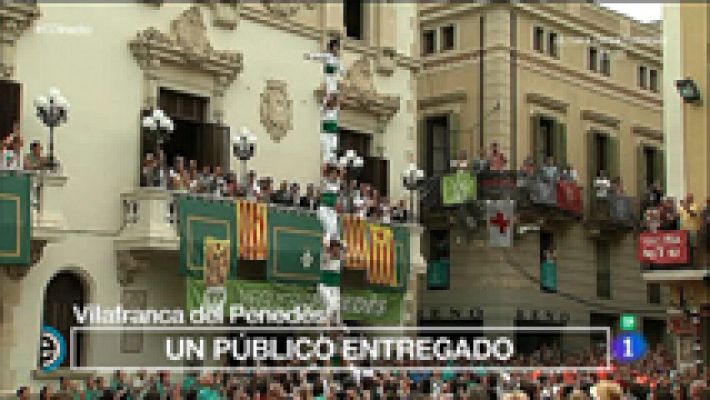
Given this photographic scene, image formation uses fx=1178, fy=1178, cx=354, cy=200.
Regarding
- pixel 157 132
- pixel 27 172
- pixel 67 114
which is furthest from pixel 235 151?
pixel 27 172

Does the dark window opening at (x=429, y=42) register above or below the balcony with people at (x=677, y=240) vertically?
above

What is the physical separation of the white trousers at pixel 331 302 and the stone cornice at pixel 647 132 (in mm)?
21358

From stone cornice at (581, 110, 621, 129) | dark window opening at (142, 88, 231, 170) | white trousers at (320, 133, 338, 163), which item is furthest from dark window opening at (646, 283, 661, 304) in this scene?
white trousers at (320, 133, 338, 163)

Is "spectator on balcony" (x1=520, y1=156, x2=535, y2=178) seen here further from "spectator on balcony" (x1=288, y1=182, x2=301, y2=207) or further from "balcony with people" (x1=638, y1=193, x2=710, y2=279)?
"spectator on balcony" (x1=288, y1=182, x2=301, y2=207)

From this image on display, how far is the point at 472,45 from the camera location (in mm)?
33500

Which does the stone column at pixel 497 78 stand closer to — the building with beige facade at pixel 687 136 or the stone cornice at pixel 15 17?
the building with beige facade at pixel 687 136

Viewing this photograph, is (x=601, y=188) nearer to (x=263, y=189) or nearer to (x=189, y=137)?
(x=263, y=189)

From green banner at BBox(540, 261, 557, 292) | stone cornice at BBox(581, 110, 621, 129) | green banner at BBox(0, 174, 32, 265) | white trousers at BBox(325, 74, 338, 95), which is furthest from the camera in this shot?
stone cornice at BBox(581, 110, 621, 129)

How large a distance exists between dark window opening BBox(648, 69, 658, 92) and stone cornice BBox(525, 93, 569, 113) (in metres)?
5.11

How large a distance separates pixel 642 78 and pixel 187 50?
18562 millimetres

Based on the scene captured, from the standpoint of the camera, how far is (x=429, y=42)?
3525 centimetres

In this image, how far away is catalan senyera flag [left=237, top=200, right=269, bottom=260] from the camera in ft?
79.6

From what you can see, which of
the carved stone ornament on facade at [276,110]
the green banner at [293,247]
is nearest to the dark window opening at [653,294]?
the green banner at [293,247]

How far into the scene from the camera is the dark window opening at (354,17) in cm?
2957
